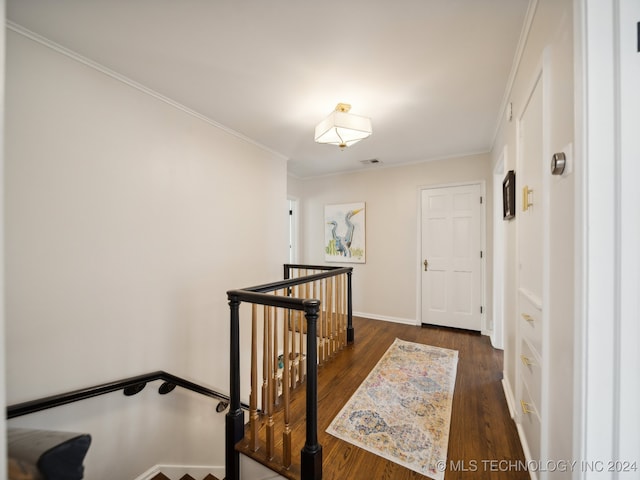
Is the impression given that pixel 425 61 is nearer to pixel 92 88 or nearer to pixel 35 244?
pixel 92 88

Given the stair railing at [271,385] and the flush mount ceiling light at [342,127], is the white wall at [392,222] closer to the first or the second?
the flush mount ceiling light at [342,127]

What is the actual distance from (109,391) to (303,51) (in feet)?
8.70

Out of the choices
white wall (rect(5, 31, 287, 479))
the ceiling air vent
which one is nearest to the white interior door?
the ceiling air vent

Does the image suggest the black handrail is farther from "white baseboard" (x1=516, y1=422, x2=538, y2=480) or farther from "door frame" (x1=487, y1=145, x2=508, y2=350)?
"door frame" (x1=487, y1=145, x2=508, y2=350)

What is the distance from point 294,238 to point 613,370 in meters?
4.43

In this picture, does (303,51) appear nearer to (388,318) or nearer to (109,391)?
(109,391)

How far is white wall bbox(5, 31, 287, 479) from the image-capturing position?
1.52 meters

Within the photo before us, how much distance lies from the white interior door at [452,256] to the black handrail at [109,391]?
3.05 metres

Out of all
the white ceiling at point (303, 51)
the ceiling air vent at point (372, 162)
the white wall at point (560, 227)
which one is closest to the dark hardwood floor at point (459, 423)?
the white wall at point (560, 227)

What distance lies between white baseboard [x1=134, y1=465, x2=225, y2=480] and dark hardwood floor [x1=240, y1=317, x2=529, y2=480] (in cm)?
113

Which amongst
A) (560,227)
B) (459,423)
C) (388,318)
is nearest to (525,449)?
(459,423)

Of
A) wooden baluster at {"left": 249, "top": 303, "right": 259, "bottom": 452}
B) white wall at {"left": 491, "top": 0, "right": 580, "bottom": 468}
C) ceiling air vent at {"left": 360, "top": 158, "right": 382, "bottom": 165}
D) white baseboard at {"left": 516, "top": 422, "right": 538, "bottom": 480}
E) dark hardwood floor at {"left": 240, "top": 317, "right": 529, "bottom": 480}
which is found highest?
ceiling air vent at {"left": 360, "top": 158, "right": 382, "bottom": 165}

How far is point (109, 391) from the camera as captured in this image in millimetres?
1773

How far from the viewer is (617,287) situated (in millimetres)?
725
